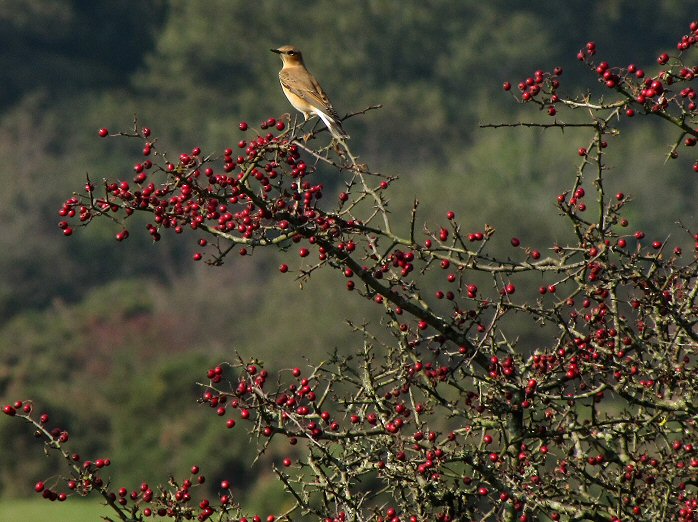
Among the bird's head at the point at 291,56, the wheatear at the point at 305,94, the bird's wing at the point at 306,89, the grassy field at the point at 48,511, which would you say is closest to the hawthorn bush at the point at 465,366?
the wheatear at the point at 305,94

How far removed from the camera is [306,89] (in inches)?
342

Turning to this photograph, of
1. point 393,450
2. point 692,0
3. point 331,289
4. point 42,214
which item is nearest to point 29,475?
point 331,289

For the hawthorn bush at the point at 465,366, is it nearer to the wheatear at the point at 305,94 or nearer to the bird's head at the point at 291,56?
the wheatear at the point at 305,94

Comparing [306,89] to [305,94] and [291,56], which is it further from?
[291,56]

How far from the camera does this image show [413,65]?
5478 cm

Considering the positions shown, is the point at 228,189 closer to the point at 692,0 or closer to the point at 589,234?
the point at 589,234

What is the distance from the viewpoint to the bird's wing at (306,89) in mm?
8234

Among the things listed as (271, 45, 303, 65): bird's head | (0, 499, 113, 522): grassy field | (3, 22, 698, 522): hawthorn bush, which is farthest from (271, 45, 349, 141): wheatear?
(0, 499, 113, 522): grassy field

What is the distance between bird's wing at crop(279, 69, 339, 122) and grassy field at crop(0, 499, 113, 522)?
9.87m

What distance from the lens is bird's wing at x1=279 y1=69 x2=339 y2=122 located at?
8.23 meters

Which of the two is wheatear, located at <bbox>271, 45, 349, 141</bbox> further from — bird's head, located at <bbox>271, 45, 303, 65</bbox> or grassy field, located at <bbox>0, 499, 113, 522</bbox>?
grassy field, located at <bbox>0, 499, 113, 522</bbox>

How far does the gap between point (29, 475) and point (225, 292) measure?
21.3 m

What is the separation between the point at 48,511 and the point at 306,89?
1289 centimetres

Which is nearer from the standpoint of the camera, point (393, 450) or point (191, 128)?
point (393, 450)
